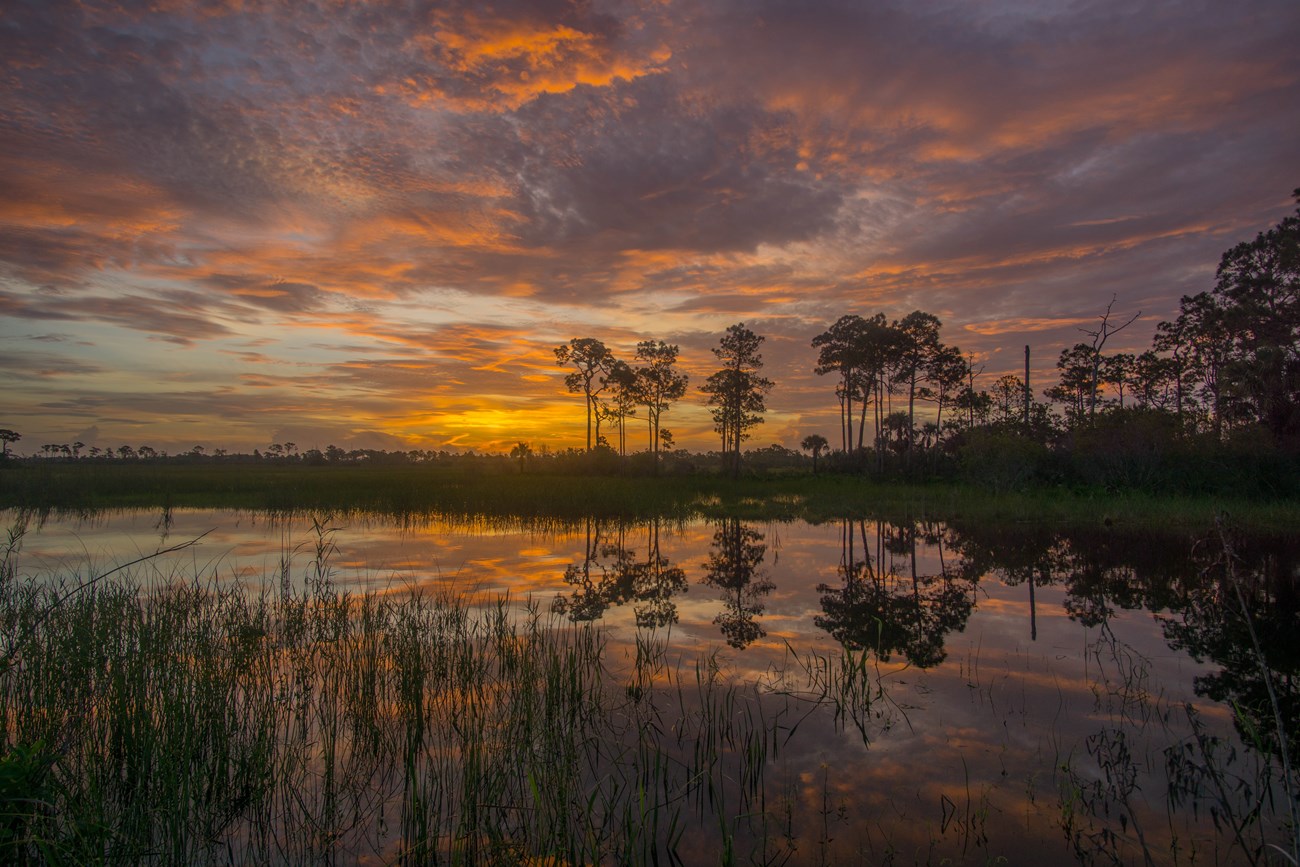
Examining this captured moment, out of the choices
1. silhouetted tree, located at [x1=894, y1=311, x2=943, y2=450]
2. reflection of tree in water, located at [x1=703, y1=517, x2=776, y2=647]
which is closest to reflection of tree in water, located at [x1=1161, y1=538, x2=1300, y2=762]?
reflection of tree in water, located at [x1=703, y1=517, x2=776, y2=647]

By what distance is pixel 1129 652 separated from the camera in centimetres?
791

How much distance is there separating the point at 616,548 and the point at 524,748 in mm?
11661

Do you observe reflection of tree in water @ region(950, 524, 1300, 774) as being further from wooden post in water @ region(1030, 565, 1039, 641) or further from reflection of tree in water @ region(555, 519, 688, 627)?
reflection of tree in water @ region(555, 519, 688, 627)

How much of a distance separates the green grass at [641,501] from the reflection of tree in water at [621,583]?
7766 millimetres

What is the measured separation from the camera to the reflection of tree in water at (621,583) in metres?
10.0

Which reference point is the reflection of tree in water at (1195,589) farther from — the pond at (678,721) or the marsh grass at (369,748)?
the marsh grass at (369,748)

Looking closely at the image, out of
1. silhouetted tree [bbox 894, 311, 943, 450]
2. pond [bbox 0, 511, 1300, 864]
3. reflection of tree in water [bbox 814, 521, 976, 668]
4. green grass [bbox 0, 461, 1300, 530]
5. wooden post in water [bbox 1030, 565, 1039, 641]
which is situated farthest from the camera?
silhouetted tree [bbox 894, 311, 943, 450]

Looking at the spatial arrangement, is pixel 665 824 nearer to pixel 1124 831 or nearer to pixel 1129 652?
pixel 1124 831

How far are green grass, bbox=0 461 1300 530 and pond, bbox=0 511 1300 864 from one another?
399 inches

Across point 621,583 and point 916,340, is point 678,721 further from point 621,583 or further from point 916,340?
point 916,340

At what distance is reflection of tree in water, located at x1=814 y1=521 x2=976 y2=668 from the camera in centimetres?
836

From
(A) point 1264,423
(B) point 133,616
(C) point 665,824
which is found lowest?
(C) point 665,824

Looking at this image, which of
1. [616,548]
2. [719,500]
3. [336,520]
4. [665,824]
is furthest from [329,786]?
[719,500]

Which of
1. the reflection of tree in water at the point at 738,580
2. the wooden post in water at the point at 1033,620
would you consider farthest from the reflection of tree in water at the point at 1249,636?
the reflection of tree in water at the point at 738,580
